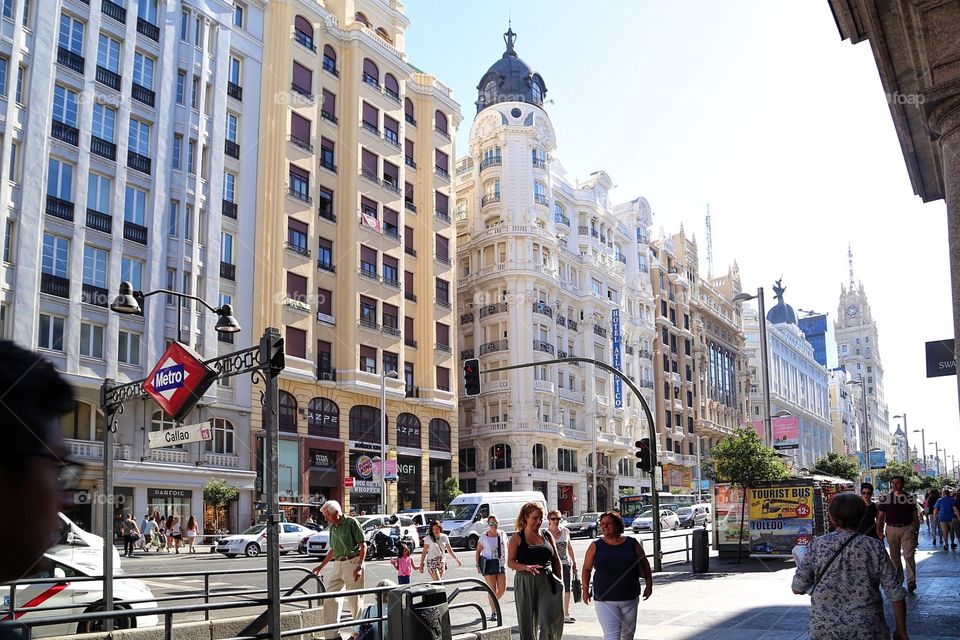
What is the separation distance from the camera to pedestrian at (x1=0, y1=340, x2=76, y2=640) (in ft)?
4.06

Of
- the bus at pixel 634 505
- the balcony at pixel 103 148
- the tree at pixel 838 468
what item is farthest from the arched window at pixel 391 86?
the tree at pixel 838 468

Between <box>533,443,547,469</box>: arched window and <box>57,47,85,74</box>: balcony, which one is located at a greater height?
<box>57,47,85,74</box>: balcony

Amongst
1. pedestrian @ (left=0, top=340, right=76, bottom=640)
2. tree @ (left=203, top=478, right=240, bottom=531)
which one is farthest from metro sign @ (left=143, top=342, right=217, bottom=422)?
tree @ (left=203, top=478, right=240, bottom=531)

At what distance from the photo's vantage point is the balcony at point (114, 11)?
37625 mm

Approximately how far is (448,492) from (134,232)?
73.4 feet

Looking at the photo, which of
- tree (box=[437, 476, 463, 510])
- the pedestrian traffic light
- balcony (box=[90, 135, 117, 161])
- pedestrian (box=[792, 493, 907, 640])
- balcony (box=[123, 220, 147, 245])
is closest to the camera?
pedestrian (box=[792, 493, 907, 640])

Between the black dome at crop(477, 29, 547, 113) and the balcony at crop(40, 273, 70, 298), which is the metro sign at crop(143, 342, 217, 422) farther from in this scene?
the black dome at crop(477, 29, 547, 113)

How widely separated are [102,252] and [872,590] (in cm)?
3564

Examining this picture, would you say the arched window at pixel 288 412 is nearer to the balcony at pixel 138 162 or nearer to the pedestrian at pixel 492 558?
the balcony at pixel 138 162

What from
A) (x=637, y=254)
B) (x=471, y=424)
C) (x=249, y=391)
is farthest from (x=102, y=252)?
(x=637, y=254)

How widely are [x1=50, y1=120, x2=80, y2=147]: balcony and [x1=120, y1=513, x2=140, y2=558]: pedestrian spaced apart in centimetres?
1511

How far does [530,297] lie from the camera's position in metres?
61.5

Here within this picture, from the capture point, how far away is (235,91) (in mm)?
43594

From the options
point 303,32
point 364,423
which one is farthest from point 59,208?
point 364,423
